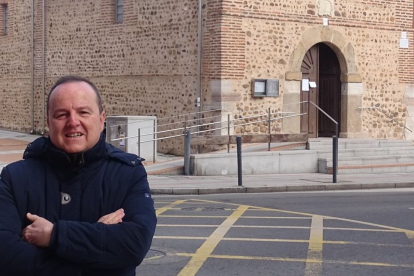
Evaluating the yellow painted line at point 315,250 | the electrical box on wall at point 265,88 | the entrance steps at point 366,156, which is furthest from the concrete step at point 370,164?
the yellow painted line at point 315,250

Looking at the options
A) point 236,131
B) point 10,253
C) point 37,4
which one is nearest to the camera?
point 10,253

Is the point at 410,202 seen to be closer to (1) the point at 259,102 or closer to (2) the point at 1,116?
(1) the point at 259,102

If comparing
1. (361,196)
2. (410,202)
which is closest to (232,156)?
(361,196)

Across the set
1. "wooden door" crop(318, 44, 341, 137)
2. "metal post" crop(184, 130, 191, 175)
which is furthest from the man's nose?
"wooden door" crop(318, 44, 341, 137)

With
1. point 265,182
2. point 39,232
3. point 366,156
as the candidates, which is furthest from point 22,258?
point 366,156

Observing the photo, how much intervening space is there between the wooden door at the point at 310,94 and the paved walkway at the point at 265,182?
3699 mm

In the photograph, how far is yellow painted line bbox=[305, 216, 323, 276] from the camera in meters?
7.87

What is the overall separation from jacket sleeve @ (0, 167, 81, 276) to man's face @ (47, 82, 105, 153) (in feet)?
1.30

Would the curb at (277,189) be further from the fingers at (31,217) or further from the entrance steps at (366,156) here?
the fingers at (31,217)

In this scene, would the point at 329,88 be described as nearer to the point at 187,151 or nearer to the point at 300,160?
the point at 300,160

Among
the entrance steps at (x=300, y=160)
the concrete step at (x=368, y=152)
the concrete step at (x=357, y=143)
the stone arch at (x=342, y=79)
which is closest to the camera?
the entrance steps at (x=300, y=160)

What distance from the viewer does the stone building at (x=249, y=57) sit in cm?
2162

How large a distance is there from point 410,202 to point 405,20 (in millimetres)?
12296

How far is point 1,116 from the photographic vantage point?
31516 millimetres
